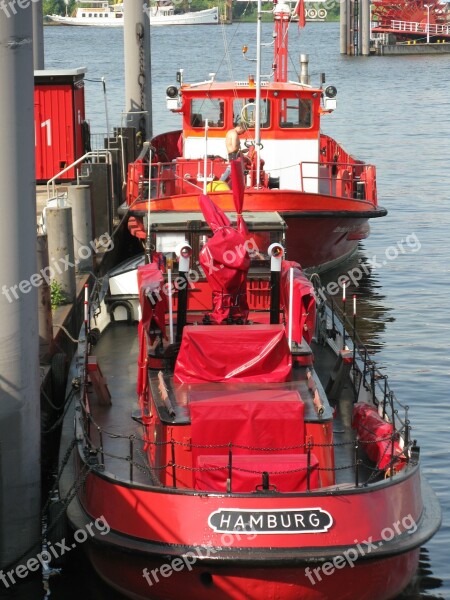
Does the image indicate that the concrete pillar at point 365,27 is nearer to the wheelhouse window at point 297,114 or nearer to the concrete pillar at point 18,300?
the wheelhouse window at point 297,114

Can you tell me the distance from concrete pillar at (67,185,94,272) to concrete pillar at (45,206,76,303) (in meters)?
2.05

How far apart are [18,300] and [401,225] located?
74.1ft

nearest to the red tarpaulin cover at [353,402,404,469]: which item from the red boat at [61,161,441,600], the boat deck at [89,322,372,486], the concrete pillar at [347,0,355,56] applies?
the red boat at [61,161,441,600]

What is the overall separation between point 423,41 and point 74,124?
80.5 m

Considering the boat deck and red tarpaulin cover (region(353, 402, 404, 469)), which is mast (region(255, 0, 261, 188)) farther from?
red tarpaulin cover (region(353, 402, 404, 469))

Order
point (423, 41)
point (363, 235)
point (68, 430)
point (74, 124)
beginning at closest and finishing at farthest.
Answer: point (68, 430) → point (363, 235) → point (74, 124) → point (423, 41)

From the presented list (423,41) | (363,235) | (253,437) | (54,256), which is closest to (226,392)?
(253,437)

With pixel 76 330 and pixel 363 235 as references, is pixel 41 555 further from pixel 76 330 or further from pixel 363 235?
pixel 363 235

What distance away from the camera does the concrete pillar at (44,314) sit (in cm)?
1516

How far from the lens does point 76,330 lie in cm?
1806

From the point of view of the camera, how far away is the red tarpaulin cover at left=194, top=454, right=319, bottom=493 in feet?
36.0

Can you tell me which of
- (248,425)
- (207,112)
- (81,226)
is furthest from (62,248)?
(207,112)

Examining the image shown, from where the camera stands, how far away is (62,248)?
699 inches

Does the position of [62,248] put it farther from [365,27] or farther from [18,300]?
[365,27]
